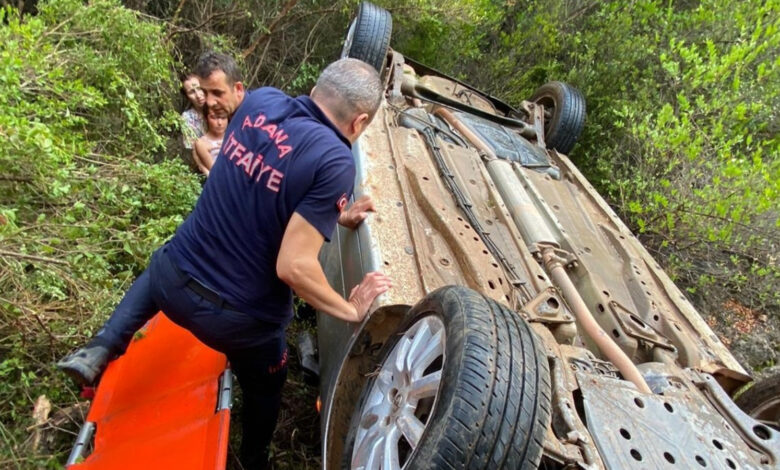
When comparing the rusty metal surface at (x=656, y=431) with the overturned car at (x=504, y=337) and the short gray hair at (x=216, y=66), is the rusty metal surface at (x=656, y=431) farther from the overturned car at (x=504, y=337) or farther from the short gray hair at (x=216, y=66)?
the short gray hair at (x=216, y=66)

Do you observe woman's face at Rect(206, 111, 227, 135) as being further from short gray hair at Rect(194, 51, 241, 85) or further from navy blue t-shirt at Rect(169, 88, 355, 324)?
navy blue t-shirt at Rect(169, 88, 355, 324)

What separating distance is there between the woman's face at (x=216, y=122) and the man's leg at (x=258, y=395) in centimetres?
190

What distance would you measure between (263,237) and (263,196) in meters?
0.15

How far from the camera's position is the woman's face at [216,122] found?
135 inches

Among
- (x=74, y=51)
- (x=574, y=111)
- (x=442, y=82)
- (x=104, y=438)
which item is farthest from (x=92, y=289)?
(x=574, y=111)

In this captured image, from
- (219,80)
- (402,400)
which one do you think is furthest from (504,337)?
(219,80)

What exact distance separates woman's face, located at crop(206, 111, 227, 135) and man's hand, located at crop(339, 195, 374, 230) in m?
1.50

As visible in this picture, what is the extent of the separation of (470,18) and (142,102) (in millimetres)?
3838

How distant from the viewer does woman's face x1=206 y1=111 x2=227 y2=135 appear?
342cm

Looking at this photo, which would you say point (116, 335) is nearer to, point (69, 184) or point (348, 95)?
point (69, 184)

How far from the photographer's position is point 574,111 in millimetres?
5102

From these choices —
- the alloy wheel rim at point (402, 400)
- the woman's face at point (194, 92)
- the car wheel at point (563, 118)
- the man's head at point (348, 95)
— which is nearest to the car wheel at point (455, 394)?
the alloy wheel rim at point (402, 400)

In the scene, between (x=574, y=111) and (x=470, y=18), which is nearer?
(x=574, y=111)

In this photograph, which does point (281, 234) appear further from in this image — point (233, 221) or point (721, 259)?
point (721, 259)
